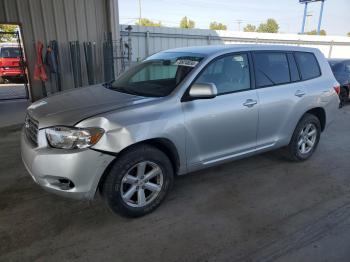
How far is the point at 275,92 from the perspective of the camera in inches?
154

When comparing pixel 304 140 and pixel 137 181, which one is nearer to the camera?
pixel 137 181

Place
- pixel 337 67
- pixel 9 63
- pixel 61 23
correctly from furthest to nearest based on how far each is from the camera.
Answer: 1. pixel 9 63
2. pixel 337 67
3. pixel 61 23

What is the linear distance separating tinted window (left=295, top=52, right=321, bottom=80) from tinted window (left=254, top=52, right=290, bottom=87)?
1.02 feet

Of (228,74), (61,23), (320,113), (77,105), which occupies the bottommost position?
(320,113)

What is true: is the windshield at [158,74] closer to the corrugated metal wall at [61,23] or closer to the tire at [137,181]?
the tire at [137,181]

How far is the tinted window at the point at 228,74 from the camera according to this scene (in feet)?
11.2

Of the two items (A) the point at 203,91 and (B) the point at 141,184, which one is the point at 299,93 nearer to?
(A) the point at 203,91

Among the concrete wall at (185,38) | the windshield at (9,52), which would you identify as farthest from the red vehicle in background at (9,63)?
the concrete wall at (185,38)

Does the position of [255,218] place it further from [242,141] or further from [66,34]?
[66,34]

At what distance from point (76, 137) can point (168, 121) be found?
913 mm

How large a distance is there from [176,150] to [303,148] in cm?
250

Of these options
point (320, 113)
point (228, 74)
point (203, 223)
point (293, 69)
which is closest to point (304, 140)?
point (320, 113)

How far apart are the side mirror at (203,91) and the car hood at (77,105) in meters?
0.46

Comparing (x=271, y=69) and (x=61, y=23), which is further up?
(x=61, y=23)
